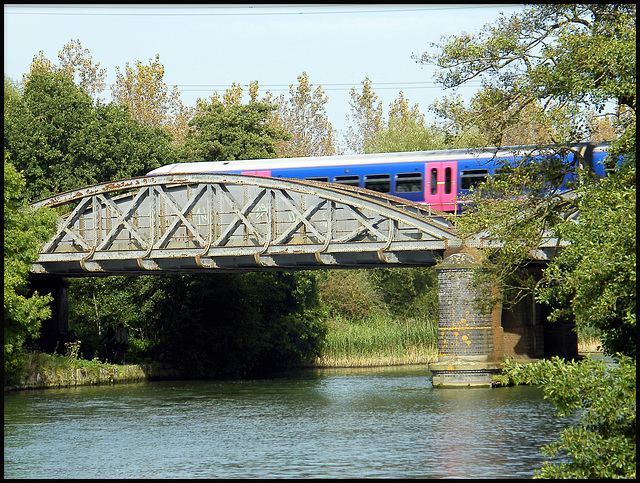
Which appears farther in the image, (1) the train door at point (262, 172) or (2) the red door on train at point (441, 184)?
(1) the train door at point (262, 172)

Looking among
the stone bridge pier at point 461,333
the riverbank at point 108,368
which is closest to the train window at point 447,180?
the stone bridge pier at point 461,333

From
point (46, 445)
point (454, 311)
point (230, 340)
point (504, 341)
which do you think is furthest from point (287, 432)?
point (230, 340)

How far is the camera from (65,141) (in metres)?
59.3

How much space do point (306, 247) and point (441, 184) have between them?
6.95 metres

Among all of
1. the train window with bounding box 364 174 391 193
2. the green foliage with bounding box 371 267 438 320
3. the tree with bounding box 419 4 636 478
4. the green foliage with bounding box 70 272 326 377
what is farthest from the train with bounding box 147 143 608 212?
the green foliage with bounding box 371 267 438 320

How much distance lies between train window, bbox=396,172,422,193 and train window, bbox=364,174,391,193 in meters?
0.44

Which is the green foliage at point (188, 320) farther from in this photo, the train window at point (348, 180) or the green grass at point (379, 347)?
the train window at point (348, 180)

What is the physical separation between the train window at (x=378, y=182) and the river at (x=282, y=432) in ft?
27.2

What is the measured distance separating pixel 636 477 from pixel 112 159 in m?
49.3

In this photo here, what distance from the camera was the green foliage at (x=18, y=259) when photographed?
3478cm

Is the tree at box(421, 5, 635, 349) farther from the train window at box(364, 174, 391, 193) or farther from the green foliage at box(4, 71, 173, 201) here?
the green foliage at box(4, 71, 173, 201)

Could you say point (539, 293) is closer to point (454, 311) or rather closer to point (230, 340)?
point (454, 311)

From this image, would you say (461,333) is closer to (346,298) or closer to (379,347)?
(379,347)

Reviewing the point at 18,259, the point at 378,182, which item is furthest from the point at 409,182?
the point at 18,259
